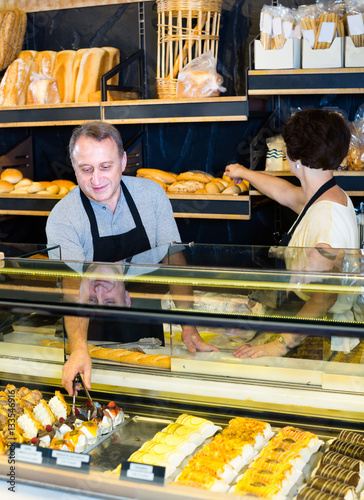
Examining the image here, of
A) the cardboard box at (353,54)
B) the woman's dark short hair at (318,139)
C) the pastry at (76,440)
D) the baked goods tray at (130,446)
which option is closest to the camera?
the baked goods tray at (130,446)

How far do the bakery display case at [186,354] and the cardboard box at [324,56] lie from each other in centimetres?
139

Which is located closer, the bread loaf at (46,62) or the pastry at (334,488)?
the pastry at (334,488)

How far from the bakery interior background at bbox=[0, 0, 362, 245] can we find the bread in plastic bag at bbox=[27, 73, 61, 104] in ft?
1.28

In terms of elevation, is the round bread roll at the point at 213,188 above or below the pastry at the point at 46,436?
above

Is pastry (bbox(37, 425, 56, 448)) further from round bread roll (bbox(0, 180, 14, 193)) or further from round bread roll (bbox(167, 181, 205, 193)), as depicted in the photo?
round bread roll (bbox(0, 180, 14, 193))

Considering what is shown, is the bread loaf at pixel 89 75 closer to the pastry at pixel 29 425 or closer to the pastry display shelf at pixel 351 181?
the pastry display shelf at pixel 351 181

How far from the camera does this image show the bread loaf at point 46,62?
11.5 feet

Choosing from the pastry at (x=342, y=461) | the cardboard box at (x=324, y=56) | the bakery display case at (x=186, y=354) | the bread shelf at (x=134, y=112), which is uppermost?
the cardboard box at (x=324, y=56)

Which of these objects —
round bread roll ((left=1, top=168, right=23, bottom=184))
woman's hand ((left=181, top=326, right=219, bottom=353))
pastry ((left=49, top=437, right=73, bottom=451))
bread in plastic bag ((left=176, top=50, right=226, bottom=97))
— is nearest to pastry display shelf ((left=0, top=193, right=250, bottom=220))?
round bread roll ((left=1, top=168, right=23, bottom=184))

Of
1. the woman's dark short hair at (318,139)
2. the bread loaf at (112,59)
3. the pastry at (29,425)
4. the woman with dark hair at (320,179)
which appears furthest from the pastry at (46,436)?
the bread loaf at (112,59)

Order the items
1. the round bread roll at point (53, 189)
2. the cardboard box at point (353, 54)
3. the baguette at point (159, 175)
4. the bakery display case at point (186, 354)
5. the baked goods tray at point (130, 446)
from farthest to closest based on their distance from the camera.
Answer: the round bread roll at point (53, 189) < the baguette at point (159, 175) < the cardboard box at point (353, 54) < the baked goods tray at point (130, 446) < the bakery display case at point (186, 354)

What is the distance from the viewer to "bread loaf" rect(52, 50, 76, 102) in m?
3.37

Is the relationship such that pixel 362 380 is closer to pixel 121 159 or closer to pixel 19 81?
pixel 121 159

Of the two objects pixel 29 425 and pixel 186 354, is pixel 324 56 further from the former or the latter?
pixel 29 425
